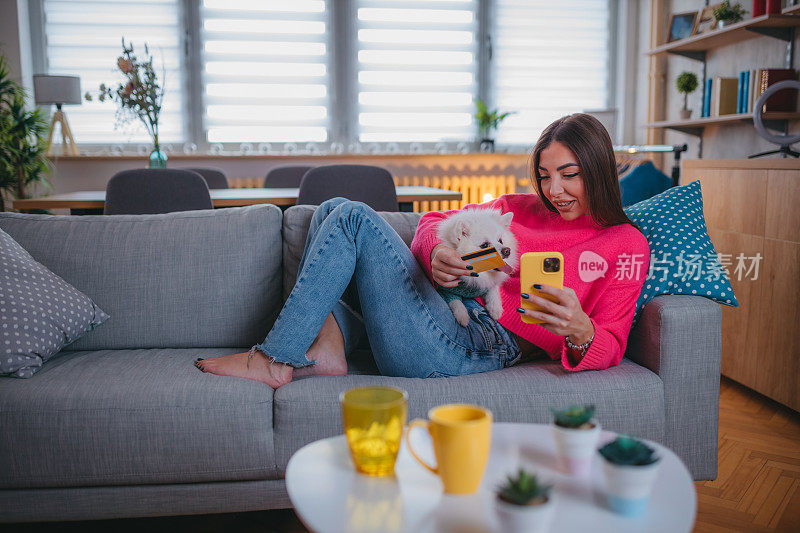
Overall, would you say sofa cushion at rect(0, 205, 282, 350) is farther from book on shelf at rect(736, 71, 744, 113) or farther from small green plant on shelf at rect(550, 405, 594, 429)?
book on shelf at rect(736, 71, 744, 113)

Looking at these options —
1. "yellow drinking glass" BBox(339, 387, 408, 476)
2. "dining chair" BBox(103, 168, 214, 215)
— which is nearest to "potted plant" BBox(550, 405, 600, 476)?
"yellow drinking glass" BBox(339, 387, 408, 476)

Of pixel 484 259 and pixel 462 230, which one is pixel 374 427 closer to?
pixel 484 259

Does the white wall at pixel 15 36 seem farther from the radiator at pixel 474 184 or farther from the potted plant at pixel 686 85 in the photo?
the potted plant at pixel 686 85

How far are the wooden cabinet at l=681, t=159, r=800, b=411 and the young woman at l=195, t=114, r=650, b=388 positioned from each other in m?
1.05

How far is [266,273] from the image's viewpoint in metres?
1.85

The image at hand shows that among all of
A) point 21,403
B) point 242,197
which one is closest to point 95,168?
point 242,197

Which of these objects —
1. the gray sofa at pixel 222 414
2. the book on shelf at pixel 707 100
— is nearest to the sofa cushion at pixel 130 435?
the gray sofa at pixel 222 414

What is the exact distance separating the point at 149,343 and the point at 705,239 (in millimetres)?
1510

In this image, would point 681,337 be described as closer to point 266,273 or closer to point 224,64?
point 266,273

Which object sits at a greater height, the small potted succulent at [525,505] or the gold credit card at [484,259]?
the gold credit card at [484,259]

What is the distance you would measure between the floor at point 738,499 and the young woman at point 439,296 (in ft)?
1.31

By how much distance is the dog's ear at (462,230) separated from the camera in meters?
1.49

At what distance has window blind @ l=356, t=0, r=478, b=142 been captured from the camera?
5.02 meters

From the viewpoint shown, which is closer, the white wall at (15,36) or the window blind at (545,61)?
the white wall at (15,36)
